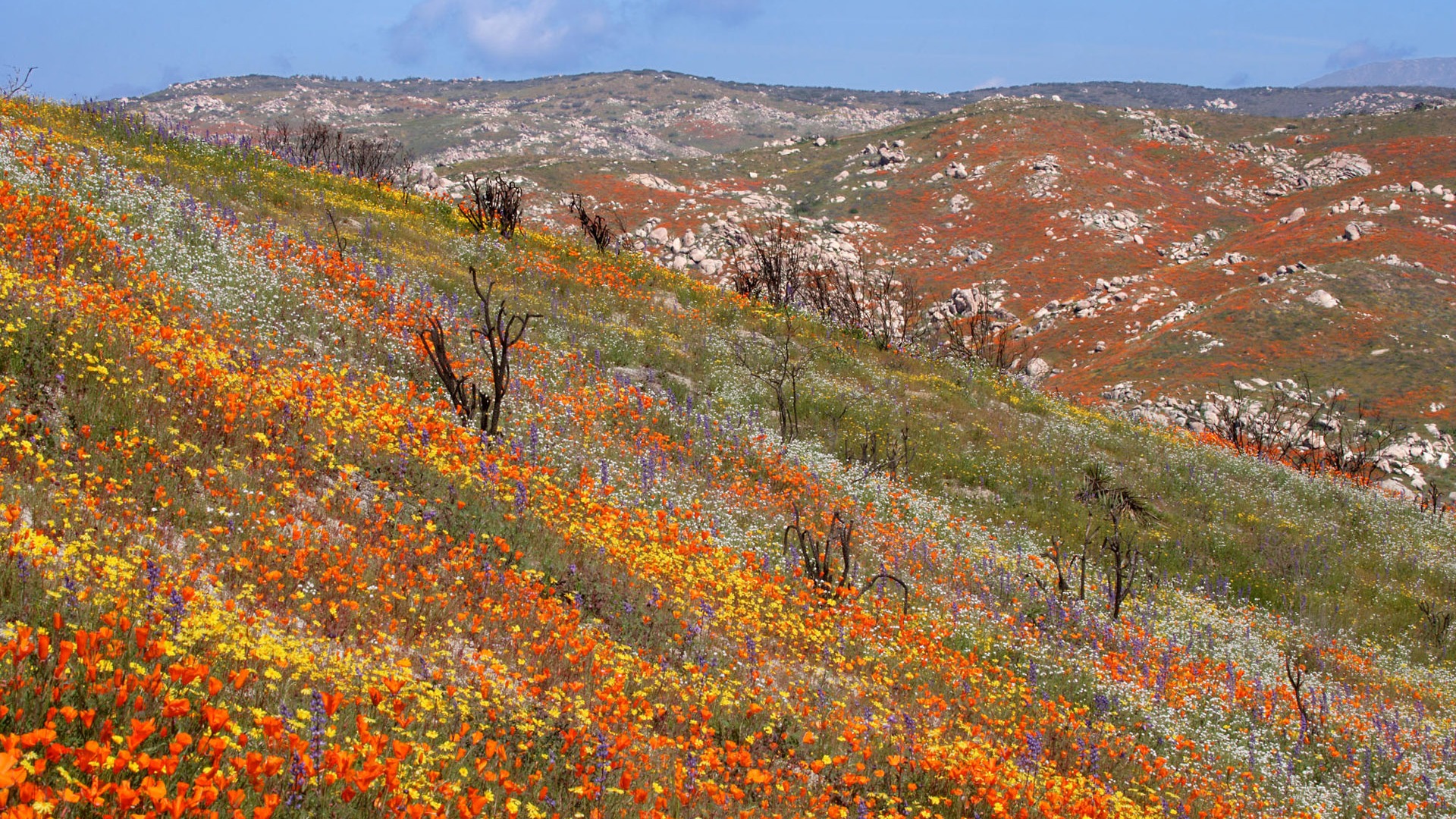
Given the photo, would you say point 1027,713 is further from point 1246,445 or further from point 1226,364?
point 1226,364

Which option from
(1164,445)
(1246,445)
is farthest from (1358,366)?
(1164,445)

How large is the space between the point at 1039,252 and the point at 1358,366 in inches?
1305

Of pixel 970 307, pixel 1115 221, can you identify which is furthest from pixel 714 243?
pixel 1115 221

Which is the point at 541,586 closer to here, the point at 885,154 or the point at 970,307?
the point at 970,307

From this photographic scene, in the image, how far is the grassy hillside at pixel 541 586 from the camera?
3236mm

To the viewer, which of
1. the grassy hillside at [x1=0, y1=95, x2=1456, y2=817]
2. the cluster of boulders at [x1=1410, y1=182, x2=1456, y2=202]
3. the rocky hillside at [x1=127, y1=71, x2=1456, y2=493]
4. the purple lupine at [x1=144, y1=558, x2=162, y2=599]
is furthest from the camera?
the cluster of boulders at [x1=1410, y1=182, x2=1456, y2=202]

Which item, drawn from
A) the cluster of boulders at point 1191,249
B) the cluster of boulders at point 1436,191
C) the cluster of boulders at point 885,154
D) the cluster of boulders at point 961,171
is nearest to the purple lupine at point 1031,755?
the cluster of boulders at point 1191,249

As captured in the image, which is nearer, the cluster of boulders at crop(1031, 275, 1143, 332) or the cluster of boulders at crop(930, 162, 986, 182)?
the cluster of boulders at crop(1031, 275, 1143, 332)

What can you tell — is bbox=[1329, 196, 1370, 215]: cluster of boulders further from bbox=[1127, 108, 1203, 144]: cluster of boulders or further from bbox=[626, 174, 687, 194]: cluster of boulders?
bbox=[626, 174, 687, 194]: cluster of boulders

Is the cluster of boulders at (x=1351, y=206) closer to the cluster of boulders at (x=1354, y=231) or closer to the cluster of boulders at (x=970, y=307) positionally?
the cluster of boulders at (x=1354, y=231)

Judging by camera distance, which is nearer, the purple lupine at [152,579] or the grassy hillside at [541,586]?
the grassy hillside at [541,586]

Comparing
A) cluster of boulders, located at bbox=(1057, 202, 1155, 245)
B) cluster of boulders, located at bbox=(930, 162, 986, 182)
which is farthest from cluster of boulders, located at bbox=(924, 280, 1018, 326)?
cluster of boulders, located at bbox=(930, 162, 986, 182)

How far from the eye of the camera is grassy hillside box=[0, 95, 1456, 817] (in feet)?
10.6

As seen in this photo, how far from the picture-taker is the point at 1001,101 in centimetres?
10994
